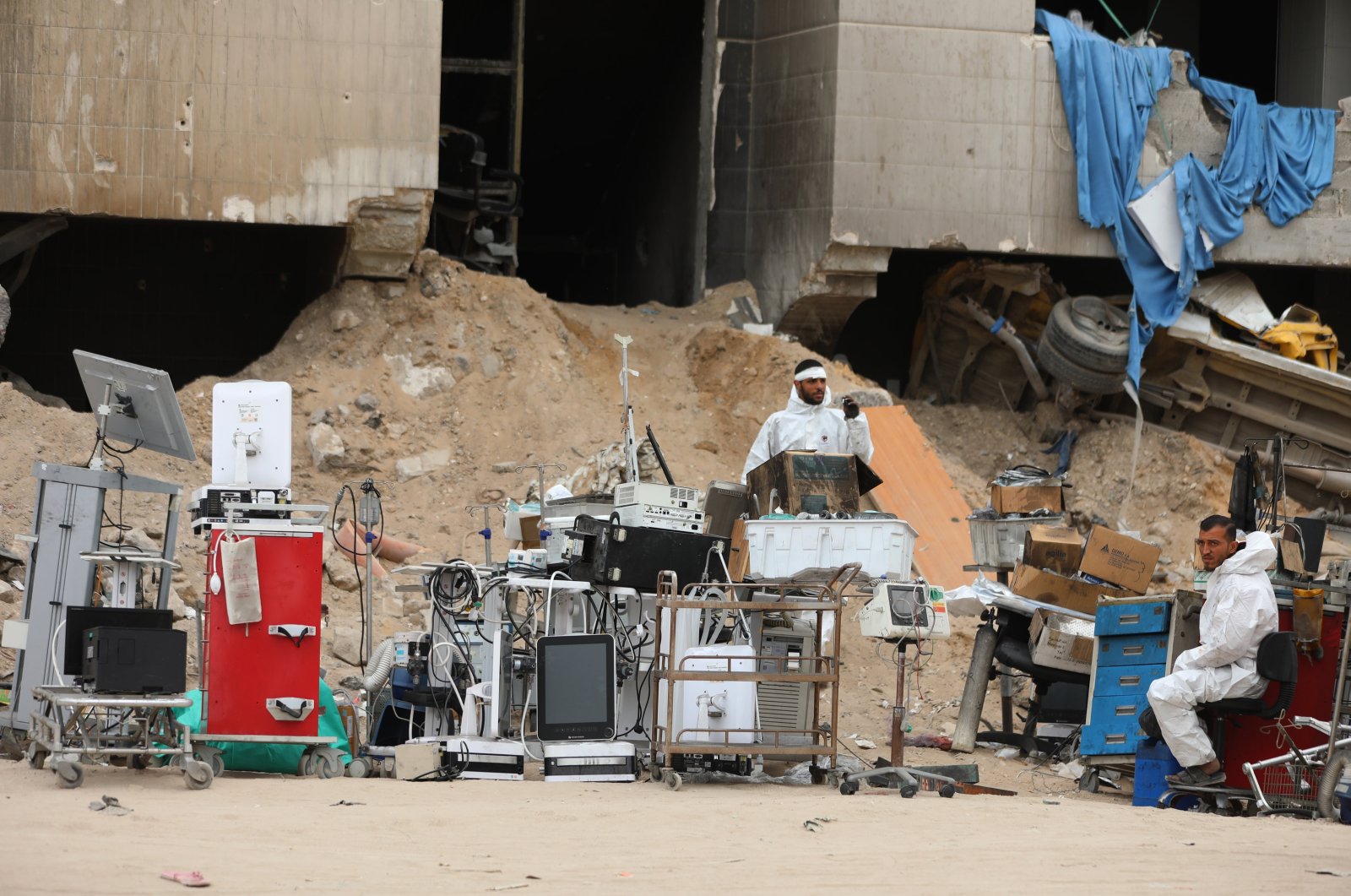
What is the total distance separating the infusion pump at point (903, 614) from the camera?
9547mm

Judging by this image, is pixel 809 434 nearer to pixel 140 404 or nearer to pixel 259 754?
pixel 259 754

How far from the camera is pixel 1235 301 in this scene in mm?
17453

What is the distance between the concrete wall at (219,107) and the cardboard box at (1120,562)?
23.6ft

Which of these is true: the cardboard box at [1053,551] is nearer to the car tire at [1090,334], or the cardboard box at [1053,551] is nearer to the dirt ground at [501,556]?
the dirt ground at [501,556]

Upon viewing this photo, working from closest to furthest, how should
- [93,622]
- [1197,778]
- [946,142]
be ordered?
[93,622]
[1197,778]
[946,142]

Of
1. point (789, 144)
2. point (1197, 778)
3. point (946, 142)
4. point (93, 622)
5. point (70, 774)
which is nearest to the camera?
point (70, 774)

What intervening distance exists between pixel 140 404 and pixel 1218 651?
5579 mm

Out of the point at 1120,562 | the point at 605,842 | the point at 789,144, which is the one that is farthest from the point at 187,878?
the point at 789,144

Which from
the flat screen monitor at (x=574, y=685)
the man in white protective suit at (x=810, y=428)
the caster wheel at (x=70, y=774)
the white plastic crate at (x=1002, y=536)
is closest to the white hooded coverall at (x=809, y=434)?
the man in white protective suit at (x=810, y=428)

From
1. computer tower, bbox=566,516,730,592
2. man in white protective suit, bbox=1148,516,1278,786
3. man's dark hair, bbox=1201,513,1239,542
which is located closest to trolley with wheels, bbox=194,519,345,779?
computer tower, bbox=566,516,730,592

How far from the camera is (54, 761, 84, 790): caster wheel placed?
796 centimetres

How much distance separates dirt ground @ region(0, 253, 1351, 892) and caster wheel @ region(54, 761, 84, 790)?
0.28ft

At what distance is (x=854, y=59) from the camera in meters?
16.7

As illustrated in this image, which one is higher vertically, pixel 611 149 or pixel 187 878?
pixel 611 149
